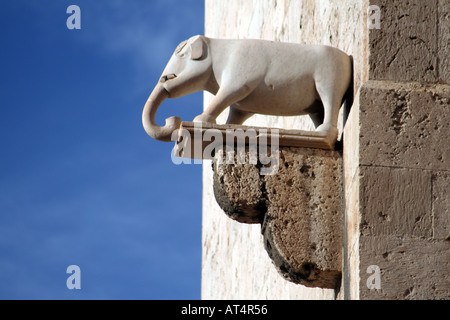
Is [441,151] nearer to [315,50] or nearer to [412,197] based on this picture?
[412,197]

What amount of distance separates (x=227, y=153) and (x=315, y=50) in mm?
550

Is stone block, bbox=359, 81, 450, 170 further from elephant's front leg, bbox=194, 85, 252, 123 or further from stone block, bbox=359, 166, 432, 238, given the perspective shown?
elephant's front leg, bbox=194, 85, 252, 123

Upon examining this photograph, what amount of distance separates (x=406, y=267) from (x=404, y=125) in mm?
525

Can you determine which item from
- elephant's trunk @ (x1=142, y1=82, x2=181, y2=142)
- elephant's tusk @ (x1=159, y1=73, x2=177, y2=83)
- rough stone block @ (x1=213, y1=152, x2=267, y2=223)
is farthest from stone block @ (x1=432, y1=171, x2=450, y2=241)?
elephant's tusk @ (x1=159, y1=73, x2=177, y2=83)

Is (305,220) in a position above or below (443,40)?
below

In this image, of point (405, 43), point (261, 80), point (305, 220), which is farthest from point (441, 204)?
point (261, 80)

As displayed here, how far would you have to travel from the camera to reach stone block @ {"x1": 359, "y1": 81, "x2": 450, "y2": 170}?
3.60 meters

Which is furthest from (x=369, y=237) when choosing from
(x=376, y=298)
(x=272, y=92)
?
(x=272, y=92)

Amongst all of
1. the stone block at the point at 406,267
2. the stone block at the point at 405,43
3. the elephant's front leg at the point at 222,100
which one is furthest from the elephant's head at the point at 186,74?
the stone block at the point at 406,267

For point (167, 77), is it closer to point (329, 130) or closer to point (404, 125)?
point (329, 130)

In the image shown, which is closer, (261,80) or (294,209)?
(294,209)

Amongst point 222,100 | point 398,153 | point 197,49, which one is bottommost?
point 398,153

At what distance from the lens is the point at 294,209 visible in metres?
3.79

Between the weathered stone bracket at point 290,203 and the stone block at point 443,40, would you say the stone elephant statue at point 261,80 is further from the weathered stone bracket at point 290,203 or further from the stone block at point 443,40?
the stone block at point 443,40
